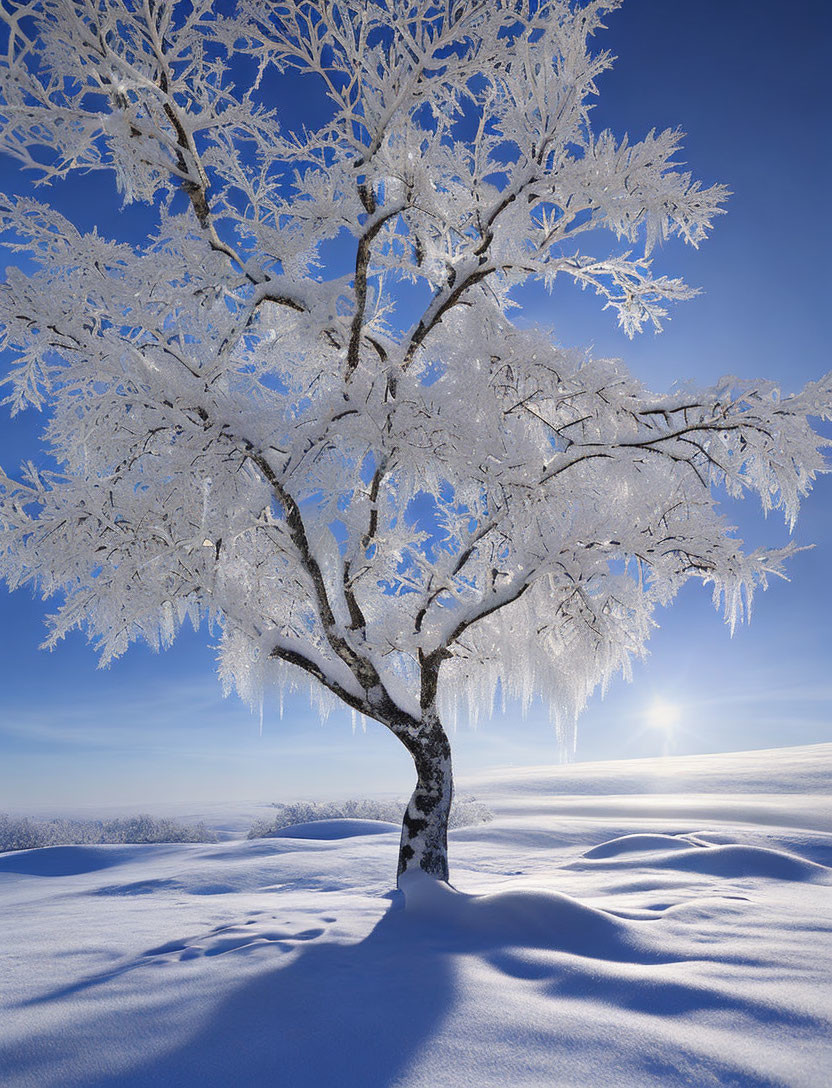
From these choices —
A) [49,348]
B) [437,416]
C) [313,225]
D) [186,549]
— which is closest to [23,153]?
[49,348]

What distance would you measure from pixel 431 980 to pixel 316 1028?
0.77 m

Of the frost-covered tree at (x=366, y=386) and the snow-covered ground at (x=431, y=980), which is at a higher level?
the frost-covered tree at (x=366, y=386)

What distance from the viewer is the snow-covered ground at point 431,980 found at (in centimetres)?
263

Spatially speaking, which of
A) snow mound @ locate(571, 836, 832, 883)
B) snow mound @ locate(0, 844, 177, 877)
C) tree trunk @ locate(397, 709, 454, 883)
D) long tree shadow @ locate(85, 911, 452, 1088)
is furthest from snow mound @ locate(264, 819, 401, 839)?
long tree shadow @ locate(85, 911, 452, 1088)

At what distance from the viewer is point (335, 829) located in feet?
39.9

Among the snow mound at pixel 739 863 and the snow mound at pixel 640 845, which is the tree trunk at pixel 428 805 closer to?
the snow mound at pixel 739 863

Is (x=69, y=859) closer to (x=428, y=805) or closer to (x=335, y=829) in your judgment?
(x=335, y=829)

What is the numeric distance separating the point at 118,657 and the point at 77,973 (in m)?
2.88

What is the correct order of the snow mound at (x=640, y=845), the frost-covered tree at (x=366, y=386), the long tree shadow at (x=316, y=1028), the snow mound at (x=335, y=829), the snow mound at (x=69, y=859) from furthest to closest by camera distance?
the snow mound at (x=335, y=829) → the snow mound at (x=69, y=859) → the snow mound at (x=640, y=845) → the frost-covered tree at (x=366, y=386) → the long tree shadow at (x=316, y=1028)

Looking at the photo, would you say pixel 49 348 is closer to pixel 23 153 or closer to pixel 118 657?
pixel 23 153

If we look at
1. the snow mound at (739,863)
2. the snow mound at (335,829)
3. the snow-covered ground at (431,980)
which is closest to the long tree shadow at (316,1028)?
the snow-covered ground at (431,980)

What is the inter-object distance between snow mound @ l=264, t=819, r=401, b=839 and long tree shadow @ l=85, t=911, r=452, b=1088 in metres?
8.44

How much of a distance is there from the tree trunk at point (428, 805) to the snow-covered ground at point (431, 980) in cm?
46

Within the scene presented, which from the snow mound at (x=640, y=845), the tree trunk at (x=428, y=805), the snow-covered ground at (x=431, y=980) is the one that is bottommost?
the snow mound at (x=640, y=845)
